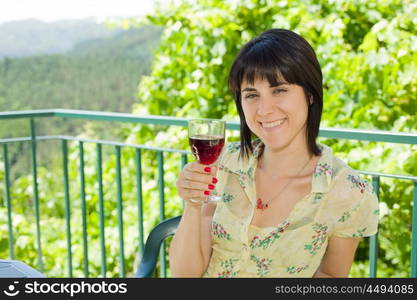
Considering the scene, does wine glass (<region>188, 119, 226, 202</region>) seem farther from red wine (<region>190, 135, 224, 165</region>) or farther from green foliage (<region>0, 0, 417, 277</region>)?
green foliage (<region>0, 0, 417, 277</region>)

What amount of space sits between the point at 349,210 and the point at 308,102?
0.31 meters

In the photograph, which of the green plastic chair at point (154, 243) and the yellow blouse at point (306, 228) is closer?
the yellow blouse at point (306, 228)

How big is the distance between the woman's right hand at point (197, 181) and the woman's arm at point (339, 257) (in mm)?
390

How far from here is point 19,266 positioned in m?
1.48

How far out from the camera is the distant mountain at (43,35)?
458 inches

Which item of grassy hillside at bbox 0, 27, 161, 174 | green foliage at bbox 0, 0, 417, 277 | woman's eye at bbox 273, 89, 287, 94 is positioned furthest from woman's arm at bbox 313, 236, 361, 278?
grassy hillside at bbox 0, 27, 161, 174

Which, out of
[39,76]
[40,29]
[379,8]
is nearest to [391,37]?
[379,8]

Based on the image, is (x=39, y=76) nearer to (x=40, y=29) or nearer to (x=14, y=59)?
(x=14, y=59)

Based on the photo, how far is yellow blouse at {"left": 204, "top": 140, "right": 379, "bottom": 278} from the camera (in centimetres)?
154

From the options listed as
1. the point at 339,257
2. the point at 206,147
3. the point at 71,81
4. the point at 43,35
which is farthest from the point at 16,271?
the point at 43,35

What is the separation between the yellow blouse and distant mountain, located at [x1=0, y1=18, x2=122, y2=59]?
9750mm

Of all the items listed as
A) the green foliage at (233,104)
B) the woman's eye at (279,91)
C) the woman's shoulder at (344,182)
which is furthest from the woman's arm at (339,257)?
the green foliage at (233,104)

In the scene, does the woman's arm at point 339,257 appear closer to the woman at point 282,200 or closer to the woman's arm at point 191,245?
the woman at point 282,200

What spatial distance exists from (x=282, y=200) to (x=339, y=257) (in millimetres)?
214
